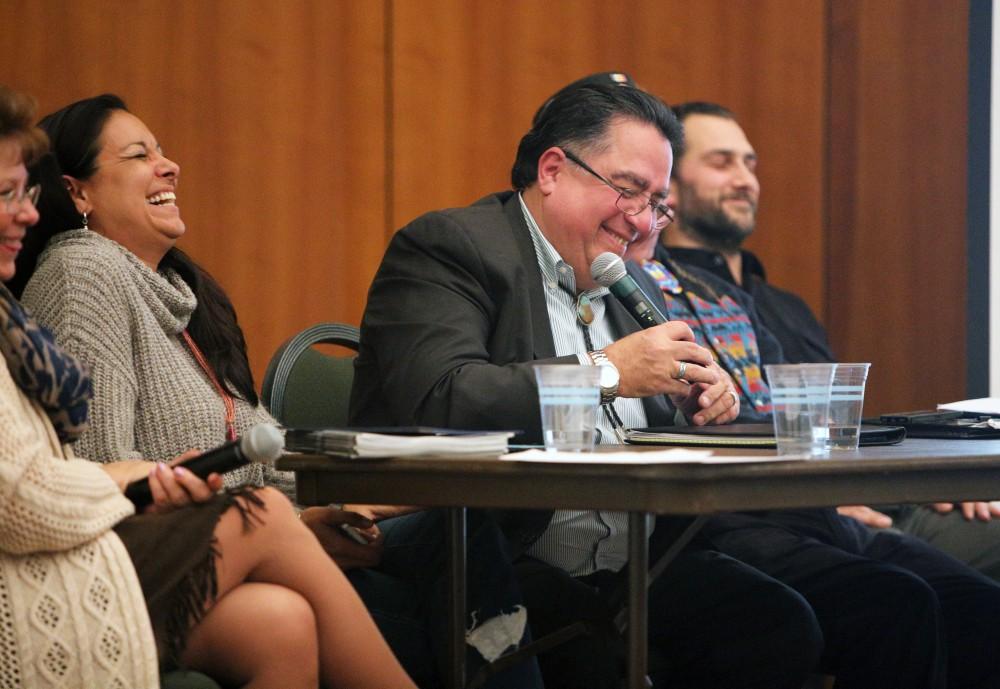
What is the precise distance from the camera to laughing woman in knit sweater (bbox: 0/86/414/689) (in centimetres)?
152

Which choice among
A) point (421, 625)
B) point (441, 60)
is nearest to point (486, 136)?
point (441, 60)

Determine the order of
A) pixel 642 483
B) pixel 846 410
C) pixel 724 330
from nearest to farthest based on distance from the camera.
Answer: pixel 642 483 < pixel 846 410 < pixel 724 330

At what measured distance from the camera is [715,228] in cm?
382

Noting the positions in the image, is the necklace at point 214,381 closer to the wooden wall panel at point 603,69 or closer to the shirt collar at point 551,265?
the shirt collar at point 551,265

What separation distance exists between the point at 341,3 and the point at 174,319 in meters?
1.65

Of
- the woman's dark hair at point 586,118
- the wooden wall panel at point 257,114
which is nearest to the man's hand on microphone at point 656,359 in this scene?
the woman's dark hair at point 586,118

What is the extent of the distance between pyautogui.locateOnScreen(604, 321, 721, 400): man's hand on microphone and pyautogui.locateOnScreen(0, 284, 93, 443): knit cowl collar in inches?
31.4

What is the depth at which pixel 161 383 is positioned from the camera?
2.21 m

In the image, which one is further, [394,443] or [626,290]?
[626,290]

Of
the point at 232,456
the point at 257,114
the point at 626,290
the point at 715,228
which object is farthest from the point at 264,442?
the point at 715,228

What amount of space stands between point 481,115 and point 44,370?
2.43 meters

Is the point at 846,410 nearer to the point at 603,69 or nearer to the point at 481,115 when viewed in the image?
the point at 481,115

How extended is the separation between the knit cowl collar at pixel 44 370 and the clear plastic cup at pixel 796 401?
0.88 m

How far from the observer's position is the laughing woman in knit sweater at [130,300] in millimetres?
2117
